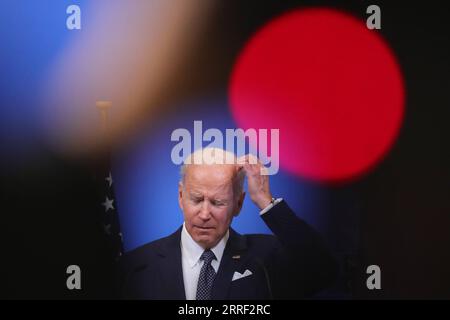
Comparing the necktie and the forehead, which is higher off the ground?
the forehead

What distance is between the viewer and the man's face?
3.50 m

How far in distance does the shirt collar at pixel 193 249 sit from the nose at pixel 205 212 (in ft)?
0.45

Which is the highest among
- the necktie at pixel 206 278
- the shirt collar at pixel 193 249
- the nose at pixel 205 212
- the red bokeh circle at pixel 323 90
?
the red bokeh circle at pixel 323 90

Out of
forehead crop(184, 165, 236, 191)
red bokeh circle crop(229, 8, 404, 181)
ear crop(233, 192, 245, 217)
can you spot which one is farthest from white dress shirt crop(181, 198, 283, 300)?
red bokeh circle crop(229, 8, 404, 181)

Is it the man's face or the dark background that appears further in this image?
the dark background

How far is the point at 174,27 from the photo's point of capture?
3.60m

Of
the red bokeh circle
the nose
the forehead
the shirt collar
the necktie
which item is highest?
the red bokeh circle

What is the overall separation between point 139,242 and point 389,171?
58.5 inches

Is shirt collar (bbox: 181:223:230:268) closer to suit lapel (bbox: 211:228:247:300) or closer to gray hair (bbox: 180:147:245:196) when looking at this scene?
suit lapel (bbox: 211:228:247:300)

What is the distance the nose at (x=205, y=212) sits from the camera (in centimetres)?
350

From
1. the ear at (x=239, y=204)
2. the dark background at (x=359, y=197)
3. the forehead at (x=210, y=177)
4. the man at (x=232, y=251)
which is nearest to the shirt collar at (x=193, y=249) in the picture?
the man at (x=232, y=251)

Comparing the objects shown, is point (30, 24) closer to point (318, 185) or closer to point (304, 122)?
point (304, 122)

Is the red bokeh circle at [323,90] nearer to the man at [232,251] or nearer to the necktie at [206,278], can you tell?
the man at [232,251]

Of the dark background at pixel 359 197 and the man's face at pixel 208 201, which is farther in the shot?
the dark background at pixel 359 197
